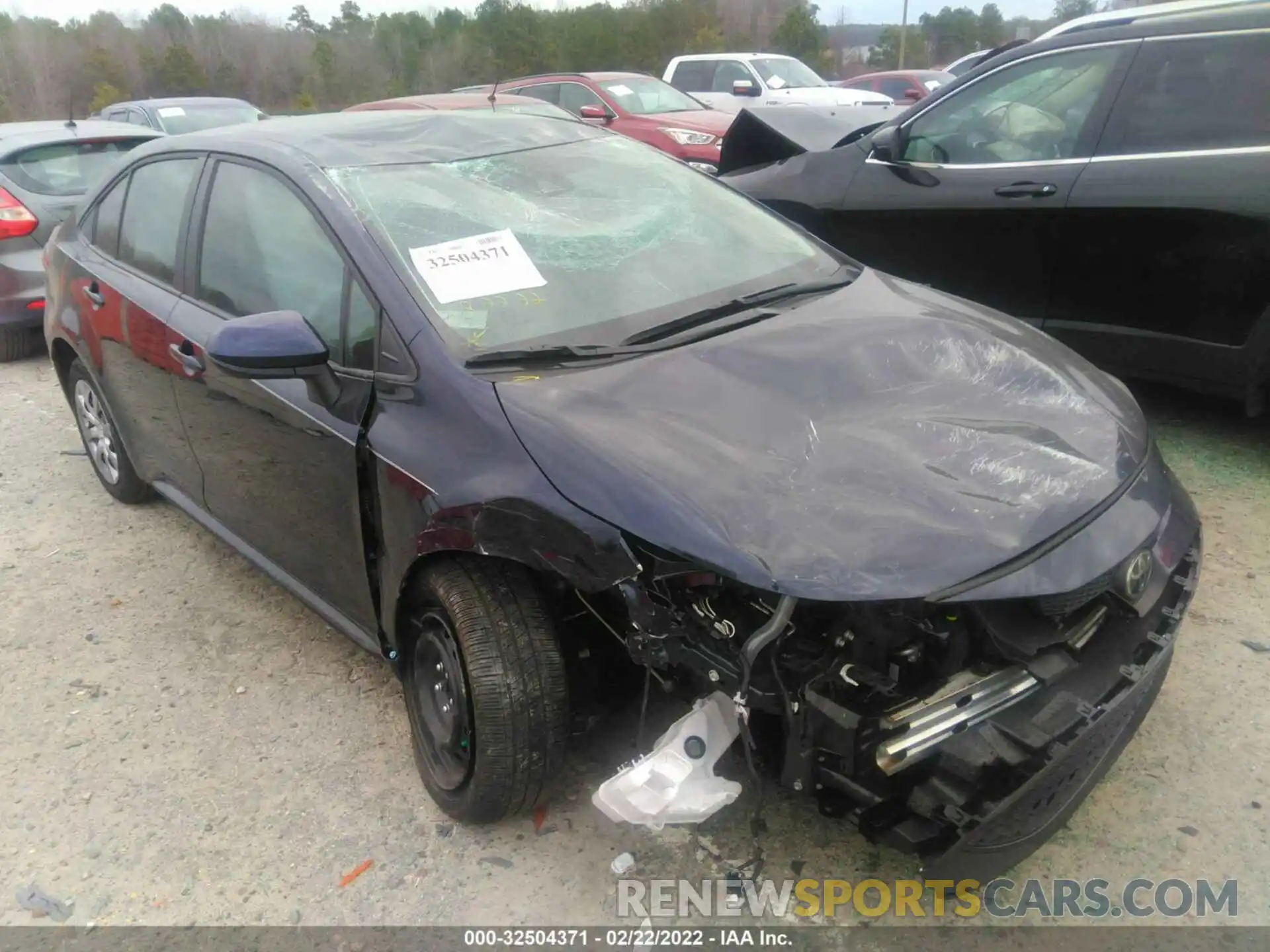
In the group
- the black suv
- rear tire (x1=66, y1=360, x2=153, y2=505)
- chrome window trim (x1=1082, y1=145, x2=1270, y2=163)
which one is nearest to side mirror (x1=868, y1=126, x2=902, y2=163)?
the black suv

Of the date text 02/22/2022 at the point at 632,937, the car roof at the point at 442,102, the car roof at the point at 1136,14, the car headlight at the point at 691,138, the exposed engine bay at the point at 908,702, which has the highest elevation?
the car roof at the point at 1136,14

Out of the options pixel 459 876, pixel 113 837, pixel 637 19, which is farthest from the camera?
pixel 637 19

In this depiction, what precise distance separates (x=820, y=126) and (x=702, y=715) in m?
4.22

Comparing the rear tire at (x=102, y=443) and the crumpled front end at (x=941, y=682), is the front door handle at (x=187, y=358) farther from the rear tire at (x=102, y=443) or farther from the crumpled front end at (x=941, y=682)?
the crumpled front end at (x=941, y=682)

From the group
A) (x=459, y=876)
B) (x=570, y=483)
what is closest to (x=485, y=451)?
(x=570, y=483)

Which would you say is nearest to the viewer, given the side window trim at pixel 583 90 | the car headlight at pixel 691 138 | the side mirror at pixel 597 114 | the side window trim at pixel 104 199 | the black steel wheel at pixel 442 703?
the black steel wheel at pixel 442 703

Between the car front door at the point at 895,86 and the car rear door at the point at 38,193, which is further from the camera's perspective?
the car front door at the point at 895,86

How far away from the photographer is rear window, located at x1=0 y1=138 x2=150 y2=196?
6.60 meters

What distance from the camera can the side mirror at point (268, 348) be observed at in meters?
2.39

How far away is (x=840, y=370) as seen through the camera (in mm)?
2416

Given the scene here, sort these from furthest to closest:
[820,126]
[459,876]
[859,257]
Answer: [820,126]
[859,257]
[459,876]

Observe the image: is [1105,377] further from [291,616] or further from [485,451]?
[291,616]

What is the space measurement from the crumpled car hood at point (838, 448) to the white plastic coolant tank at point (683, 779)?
409 mm

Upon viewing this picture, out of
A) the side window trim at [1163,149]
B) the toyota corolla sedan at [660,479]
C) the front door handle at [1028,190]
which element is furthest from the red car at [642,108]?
the toyota corolla sedan at [660,479]
